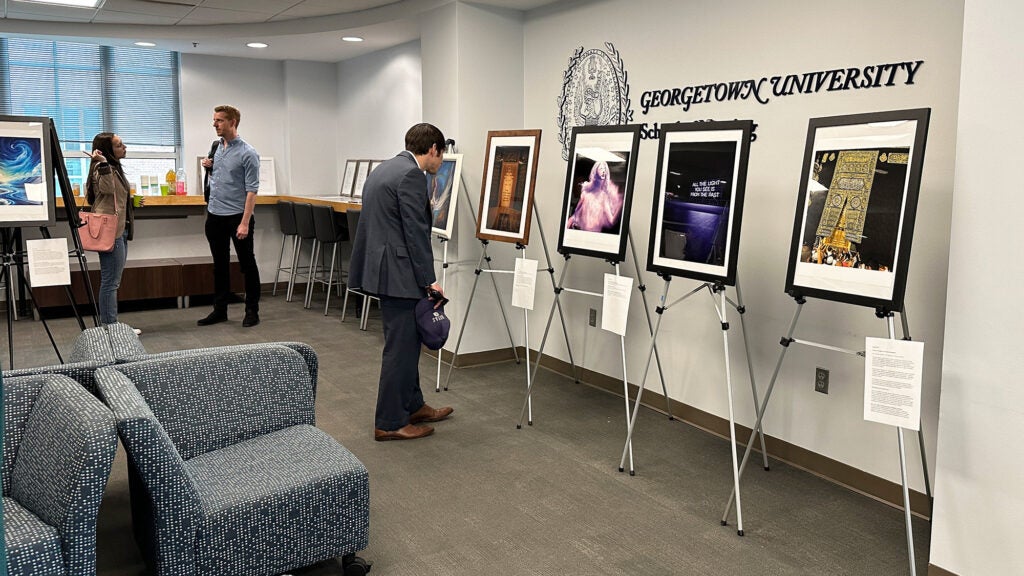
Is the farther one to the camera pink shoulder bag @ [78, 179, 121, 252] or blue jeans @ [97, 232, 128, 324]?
blue jeans @ [97, 232, 128, 324]

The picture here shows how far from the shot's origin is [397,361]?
377 cm

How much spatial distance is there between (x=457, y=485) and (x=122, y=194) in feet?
11.5

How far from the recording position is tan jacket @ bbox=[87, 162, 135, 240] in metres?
5.20

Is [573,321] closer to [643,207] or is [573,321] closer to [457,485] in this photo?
[643,207]

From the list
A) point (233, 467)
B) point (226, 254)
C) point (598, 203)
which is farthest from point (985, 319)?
point (226, 254)

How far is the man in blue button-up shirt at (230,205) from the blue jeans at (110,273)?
84 cm

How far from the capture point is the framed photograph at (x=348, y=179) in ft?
25.9

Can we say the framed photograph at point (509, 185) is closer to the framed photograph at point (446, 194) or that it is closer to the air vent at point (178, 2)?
the framed photograph at point (446, 194)

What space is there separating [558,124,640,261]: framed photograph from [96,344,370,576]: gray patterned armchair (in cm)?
155

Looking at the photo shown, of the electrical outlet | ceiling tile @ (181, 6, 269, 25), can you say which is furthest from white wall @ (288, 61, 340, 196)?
the electrical outlet

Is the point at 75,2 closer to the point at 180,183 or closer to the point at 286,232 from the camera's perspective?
the point at 180,183

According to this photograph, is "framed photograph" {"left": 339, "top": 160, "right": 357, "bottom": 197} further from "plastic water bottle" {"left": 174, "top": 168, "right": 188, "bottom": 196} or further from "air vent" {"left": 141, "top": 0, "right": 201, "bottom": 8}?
"air vent" {"left": 141, "top": 0, "right": 201, "bottom": 8}

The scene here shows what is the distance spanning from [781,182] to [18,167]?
3825mm

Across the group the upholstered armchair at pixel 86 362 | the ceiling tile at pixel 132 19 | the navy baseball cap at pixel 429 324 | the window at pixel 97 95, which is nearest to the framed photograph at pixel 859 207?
the navy baseball cap at pixel 429 324
